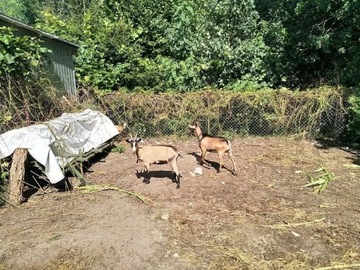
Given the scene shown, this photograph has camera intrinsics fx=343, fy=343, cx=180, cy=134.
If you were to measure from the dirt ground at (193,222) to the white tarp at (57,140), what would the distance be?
2.00 ft

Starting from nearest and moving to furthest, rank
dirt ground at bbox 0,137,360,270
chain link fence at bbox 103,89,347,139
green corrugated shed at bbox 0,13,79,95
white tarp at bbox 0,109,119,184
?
dirt ground at bbox 0,137,360,270
white tarp at bbox 0,109,119,184
green corrugated shed at bbox 0,13,79,95
chain link fence at bbox 103,89,347,139

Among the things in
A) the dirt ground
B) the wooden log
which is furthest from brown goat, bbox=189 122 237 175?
the wooden log

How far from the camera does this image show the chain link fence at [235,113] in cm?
959

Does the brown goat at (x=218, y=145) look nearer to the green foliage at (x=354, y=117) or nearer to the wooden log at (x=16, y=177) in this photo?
the wooden log at (x=16, y=177)

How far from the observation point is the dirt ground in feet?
13.9

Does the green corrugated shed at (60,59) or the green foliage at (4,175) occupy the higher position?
the green corrugated shed at (60,59)

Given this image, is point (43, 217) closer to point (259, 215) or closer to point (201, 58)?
point (259, 215)

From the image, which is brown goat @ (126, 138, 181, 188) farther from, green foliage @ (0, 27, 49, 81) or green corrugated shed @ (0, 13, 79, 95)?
green corrugated shed @ (0, 13, 79, 95)

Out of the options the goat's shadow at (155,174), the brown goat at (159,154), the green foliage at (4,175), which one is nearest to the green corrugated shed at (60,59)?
the green foliage at (4,175)

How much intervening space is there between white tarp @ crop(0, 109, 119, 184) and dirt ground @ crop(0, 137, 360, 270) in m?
0.61

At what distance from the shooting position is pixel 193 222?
203 inches

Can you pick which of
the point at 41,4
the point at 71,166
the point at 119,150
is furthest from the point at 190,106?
the point at 41,4

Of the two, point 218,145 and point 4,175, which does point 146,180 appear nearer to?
point 218,145

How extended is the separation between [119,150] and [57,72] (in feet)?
10.1
